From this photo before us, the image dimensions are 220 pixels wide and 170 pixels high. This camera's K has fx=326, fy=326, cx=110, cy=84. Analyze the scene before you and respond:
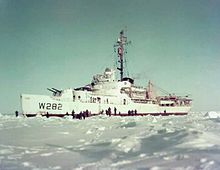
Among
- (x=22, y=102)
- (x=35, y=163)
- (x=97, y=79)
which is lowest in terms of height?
(x=35, y=163)

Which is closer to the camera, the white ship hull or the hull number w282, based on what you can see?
the white ship hull

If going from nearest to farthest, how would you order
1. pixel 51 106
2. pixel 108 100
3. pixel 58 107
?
1. pixel 51 106
2. pixel 58 107
3. pixel 108 100

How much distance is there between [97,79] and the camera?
18.2 metres

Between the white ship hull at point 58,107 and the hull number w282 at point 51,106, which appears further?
the hull number w282 at point 51,106

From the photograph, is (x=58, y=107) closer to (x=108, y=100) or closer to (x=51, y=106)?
(x=51, y=106)

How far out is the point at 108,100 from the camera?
16938 mm

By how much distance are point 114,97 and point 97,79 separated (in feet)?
5.24

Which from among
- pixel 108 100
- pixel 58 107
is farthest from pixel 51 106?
pixel 108 100

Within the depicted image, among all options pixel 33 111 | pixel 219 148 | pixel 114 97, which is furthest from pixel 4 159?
pixel 114 97

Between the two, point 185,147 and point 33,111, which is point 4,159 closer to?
point 185,147

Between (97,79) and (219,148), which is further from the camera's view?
(97,79)

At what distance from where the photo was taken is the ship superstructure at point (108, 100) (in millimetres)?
14602

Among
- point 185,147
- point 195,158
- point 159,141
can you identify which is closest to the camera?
point 195,158

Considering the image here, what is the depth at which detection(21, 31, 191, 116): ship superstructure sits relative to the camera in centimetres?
1460
